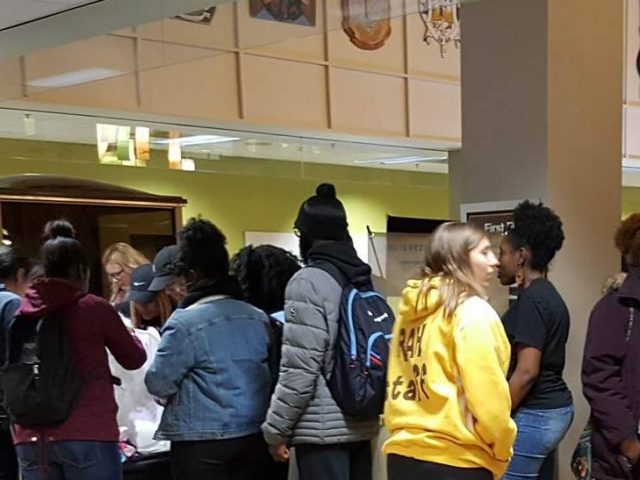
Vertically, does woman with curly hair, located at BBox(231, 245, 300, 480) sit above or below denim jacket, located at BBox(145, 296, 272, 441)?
above

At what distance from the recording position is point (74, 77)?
15.6ft

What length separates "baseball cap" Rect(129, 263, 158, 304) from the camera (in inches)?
143

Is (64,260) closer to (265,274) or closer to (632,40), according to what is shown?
(265,274)

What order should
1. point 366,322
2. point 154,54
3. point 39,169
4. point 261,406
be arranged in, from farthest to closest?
point 39,169
point 154,54
point 261,406
point 366,322

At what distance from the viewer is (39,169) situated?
6.06 m

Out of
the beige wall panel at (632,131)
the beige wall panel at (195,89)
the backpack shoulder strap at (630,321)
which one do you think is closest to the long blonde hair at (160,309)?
the backpack shoulder strap at (630,321)

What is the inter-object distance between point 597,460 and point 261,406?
1199 mm

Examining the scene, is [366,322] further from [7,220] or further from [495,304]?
[7,220]

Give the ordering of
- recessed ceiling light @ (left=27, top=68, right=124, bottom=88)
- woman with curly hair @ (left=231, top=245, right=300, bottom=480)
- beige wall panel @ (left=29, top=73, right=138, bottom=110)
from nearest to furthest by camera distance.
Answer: woman with curly hair @ (left=231, top=245, right=300, bottom=480) < recessed ceiling light @ (left=27, top=68, right=124, bottom=88) < beige wall panel @ (left=29, top=73, right=138, bottom=110)

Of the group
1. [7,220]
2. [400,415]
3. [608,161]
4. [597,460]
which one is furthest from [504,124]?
[7,220]

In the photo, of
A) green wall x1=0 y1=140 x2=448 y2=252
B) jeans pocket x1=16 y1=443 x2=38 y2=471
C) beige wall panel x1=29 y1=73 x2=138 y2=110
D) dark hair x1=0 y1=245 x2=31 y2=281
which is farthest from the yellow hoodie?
green wall x1=0 y1=140 x2=448 y2=252

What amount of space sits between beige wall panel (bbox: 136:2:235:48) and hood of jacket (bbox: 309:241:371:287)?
124 centimetres

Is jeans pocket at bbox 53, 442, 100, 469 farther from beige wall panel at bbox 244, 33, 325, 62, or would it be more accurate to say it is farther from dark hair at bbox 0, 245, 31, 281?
beige wall panel at bbox 244, 33, 325, 62

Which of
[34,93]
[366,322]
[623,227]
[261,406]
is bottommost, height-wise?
[261,406]
